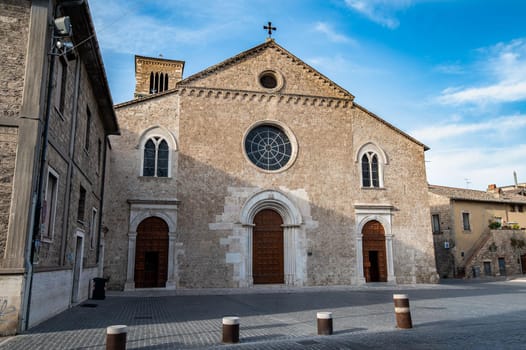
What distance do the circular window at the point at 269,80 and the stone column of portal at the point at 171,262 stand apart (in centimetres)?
965

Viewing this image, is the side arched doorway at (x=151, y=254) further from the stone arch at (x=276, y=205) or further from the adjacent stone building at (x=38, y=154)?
the adjacent stone building at (x=38, y=154)

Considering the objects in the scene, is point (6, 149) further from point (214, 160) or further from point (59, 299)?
point (214, 160)

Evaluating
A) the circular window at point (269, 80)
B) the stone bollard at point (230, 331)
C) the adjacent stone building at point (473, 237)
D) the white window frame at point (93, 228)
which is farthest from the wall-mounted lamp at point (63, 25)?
the adjacent stone building at point (473, 237)

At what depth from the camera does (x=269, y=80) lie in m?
23.4

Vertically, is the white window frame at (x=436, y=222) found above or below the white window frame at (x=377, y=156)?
below

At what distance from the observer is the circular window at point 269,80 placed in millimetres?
23203

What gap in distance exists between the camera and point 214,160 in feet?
69.3

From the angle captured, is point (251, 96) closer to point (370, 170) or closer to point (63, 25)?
point (370, 170)

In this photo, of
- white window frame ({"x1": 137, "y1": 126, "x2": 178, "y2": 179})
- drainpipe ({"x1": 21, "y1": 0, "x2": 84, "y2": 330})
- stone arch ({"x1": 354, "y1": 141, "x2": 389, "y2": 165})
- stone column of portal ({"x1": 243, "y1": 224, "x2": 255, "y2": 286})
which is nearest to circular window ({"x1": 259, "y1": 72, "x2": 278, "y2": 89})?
stone arch ({"x1": 354, "y1": 141, "x2": 389, "y2": 165})

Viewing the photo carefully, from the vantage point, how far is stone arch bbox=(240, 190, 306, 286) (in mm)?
20719

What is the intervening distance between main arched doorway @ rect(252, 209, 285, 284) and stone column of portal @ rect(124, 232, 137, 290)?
5.76m

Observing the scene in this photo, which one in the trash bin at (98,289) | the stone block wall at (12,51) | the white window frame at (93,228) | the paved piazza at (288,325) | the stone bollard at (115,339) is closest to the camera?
the stone bollard at (115,339)

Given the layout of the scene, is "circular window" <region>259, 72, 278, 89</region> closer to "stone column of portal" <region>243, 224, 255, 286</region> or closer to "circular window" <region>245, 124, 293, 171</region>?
"circular window" <region>245, 124, 293, 171</region>

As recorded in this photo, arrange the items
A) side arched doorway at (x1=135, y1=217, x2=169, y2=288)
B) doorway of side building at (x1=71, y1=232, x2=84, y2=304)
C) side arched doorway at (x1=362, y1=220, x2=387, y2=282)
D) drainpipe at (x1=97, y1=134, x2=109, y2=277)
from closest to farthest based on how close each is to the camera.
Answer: doorway of side building at (x1=71, y1=232, x2=84, y2=304), drainpipe at (x1=97, y1=134, x2=109, y2=277), side arched doorway at (x1=135, y1=217, x2=169, y2=288), side arched doorway at (x1=362, y1=220, x2=387, y2=282)
